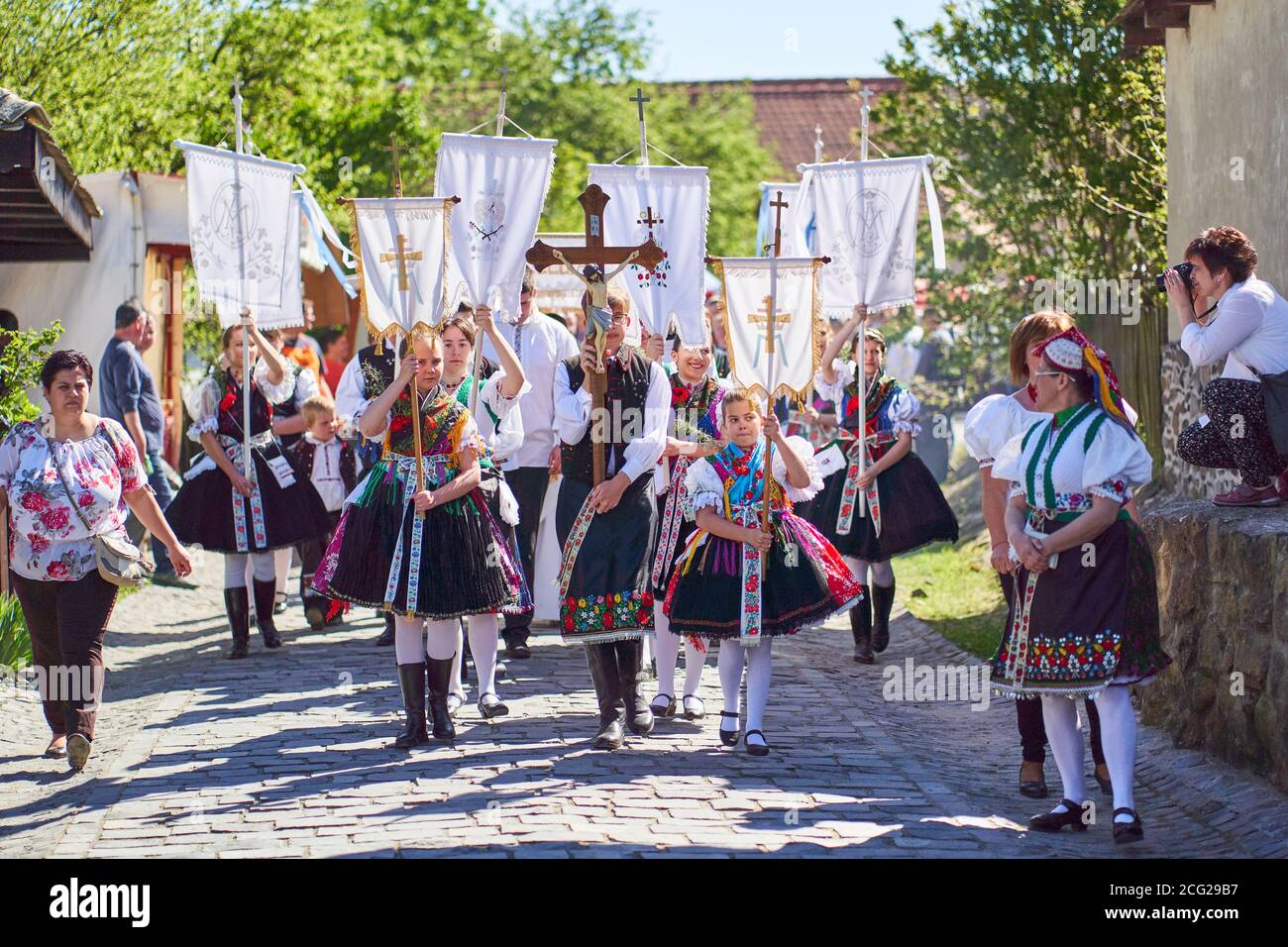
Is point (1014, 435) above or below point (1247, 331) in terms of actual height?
below

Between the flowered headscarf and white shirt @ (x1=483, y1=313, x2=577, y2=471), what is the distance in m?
4.36

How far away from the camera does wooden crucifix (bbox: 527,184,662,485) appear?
327 inches

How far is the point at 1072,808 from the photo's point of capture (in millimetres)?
6863

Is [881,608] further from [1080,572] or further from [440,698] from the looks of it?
[1080,572]

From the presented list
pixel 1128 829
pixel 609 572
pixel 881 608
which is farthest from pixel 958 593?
pixel 1128 829

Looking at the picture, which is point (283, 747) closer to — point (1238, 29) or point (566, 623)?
point (566, 623)

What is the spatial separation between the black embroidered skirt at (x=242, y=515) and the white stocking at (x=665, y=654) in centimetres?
308

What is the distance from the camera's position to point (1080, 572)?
6680 mm

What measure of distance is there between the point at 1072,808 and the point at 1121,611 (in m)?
0.82

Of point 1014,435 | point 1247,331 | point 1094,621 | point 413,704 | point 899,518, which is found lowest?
point 413,704

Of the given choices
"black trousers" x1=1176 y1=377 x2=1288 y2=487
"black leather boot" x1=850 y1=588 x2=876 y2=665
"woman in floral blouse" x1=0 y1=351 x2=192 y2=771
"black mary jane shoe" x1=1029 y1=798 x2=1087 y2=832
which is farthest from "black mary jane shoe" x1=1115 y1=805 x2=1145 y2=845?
"black leather boot" x1=850 y1=588 x2=876 y2=665

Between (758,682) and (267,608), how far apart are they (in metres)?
4.35

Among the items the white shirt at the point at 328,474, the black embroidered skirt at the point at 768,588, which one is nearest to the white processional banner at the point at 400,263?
the black embroidered skirt at the point at 768,588
